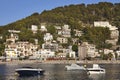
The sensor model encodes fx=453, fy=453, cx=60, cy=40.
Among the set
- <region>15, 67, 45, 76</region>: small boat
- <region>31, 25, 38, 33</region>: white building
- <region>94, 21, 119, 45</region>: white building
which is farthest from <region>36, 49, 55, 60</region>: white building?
<region>15, 67, 45, 76</region>: small boat

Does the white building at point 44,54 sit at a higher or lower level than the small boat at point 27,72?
higher

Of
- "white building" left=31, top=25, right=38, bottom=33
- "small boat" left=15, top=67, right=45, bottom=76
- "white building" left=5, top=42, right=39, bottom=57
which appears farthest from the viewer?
"white building" left=31, top=25, right=38, bottom=33

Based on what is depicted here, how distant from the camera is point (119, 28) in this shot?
620ft

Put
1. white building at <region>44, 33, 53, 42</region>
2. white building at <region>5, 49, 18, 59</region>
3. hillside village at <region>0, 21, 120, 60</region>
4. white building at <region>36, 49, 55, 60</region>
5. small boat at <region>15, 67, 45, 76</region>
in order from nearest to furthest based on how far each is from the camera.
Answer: small boat at <region>15, 67, 45, 76</region>
white building at <region>5, 49, 18, 59</region>
white building at <region>36, 49, 55, 60</region>
hillside village at <region>0, 21, 120, 60</region>
white building at <region>44, 33, 53, 42</region>

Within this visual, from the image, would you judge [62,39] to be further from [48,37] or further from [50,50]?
[50,50]

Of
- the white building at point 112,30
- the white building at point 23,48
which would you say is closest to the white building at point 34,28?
the white building at point 23,48

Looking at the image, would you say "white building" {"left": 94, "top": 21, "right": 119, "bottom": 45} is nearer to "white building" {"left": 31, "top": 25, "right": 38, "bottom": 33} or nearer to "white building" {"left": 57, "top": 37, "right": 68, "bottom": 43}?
"white building" {"left": 57, "top": 37, "right": 68, "bottom": 43}

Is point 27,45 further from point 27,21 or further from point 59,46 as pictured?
point 27,21

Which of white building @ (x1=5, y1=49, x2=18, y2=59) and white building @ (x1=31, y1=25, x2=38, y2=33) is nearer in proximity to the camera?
white building @ (x1=5, y1=49, x2=18, y2=59)

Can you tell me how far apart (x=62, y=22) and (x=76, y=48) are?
1600 inches

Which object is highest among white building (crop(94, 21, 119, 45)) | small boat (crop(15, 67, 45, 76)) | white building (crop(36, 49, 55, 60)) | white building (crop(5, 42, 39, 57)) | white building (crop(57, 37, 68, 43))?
white building (crop(94, 21, 119, 45))

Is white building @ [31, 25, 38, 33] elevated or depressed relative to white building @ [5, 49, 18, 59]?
elevated

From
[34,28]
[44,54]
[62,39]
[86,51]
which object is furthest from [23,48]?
[34,28]

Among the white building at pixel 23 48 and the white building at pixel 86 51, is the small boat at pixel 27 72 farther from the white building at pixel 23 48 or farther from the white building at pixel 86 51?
the white building at pixel 23 48
